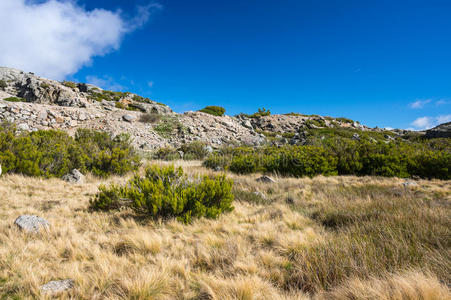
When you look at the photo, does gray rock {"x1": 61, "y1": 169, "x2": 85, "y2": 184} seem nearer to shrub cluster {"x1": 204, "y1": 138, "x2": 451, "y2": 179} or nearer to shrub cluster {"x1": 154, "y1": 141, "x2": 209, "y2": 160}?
shrub cluster {"x1": 204, "y1": 138, "x2": 451, "y2": 179}

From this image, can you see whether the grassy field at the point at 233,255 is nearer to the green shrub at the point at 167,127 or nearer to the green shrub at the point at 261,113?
the green shrub at the point at 167,127

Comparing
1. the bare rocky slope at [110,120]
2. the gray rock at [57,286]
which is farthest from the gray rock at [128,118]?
the gray rock at [57,286]

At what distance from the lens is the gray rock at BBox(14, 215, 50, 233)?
3.35 meters

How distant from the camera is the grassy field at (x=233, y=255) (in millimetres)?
2076

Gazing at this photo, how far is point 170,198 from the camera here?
4414 mm

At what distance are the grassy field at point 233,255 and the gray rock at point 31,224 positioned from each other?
0.11 m

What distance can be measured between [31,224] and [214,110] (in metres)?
30.2

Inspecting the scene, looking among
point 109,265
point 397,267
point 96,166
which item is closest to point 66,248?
point 109,265

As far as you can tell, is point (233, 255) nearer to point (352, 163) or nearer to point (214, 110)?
point (352, 163)

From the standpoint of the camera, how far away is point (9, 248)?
→ 2.83 metres

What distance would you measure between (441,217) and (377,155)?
8.44 meters

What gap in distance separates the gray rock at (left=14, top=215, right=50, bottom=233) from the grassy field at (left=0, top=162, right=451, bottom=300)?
0.11 meters

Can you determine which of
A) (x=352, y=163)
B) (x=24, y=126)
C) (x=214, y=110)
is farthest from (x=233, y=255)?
(x=214, y=110)

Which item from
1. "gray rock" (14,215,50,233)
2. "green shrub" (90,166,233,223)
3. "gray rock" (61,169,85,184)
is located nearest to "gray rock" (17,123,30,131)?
"gray rock" (61,169,85,184)
